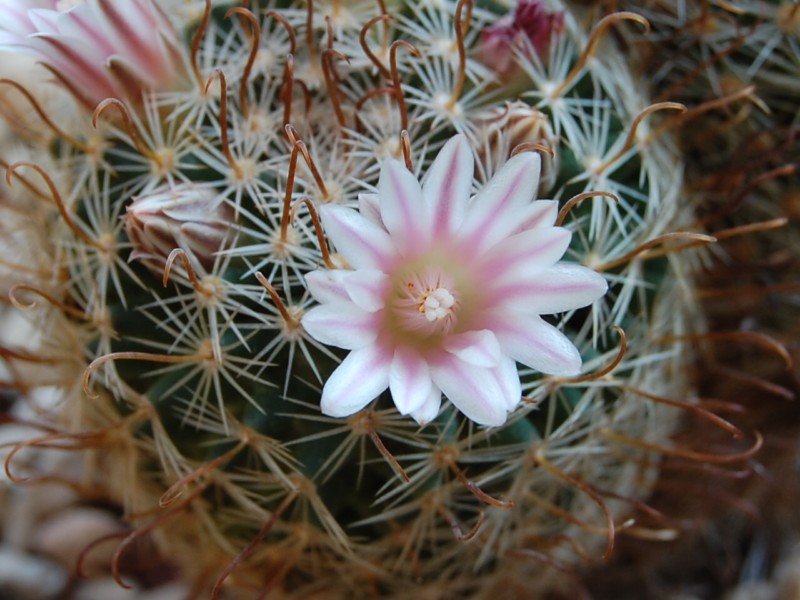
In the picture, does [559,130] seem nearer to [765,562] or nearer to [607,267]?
[607,267]

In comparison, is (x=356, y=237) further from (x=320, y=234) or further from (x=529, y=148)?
(x=529, y=148)

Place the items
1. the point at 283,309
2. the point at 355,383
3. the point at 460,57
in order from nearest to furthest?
the point at 355,383 < the point at 283,309 < the point at 460,57

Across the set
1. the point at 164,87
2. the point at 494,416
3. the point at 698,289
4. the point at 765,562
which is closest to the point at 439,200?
the point at 494,416

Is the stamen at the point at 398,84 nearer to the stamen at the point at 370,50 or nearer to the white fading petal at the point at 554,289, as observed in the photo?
the stamen at the point at 370,50

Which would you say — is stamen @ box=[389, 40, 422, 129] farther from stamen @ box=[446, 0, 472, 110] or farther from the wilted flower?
the wilted flower

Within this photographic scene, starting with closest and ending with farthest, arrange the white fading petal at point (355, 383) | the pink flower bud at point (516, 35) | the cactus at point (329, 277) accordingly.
A: the white fading petal at point (355, 383) < the cactus at point (329, 277) < the pink flower bud at point (516, 35)

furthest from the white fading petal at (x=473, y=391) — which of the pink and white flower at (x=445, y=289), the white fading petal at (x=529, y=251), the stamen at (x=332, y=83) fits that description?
the stamen at (x=332, y=83)

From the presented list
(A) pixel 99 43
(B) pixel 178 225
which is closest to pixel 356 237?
(B) pixel 178 225
